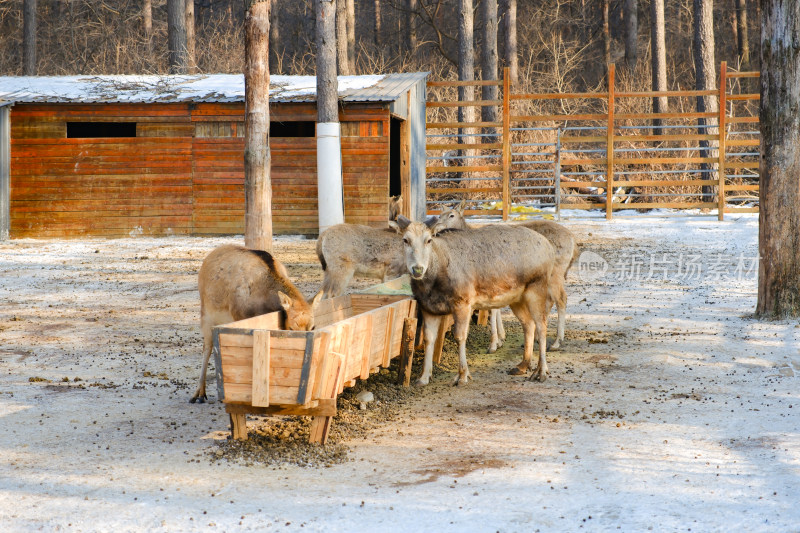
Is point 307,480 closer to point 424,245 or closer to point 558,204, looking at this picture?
point 424,245

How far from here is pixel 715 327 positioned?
10.7 metres

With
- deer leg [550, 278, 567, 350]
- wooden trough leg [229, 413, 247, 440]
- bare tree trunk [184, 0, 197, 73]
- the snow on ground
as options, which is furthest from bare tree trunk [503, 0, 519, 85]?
wooden trough leg [229, 413, 247, 440]

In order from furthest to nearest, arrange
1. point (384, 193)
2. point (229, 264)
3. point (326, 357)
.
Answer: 1. point (384, 193)
2. point (229, 264)
3. point (326, 357)

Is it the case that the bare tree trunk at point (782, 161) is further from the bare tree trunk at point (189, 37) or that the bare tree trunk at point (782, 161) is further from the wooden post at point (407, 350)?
the bare tree trunk at point (189, 37)

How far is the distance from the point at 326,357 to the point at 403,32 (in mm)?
41817

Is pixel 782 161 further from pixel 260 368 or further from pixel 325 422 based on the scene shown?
pixel 260 368

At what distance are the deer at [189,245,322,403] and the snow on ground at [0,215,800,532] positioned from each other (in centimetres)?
78

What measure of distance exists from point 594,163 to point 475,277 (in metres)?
15.0

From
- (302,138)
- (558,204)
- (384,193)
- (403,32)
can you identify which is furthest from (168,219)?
(403,32)

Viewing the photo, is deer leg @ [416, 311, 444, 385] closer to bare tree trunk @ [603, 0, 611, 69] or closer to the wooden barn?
the wooden barn

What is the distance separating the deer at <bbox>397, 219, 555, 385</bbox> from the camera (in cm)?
846

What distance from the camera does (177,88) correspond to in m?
20.7

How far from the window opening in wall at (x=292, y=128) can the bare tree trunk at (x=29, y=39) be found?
17024mm

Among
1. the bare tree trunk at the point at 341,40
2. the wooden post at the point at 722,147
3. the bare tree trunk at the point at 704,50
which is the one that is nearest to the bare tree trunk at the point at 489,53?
the bare tree trunk at the point at 341,40
